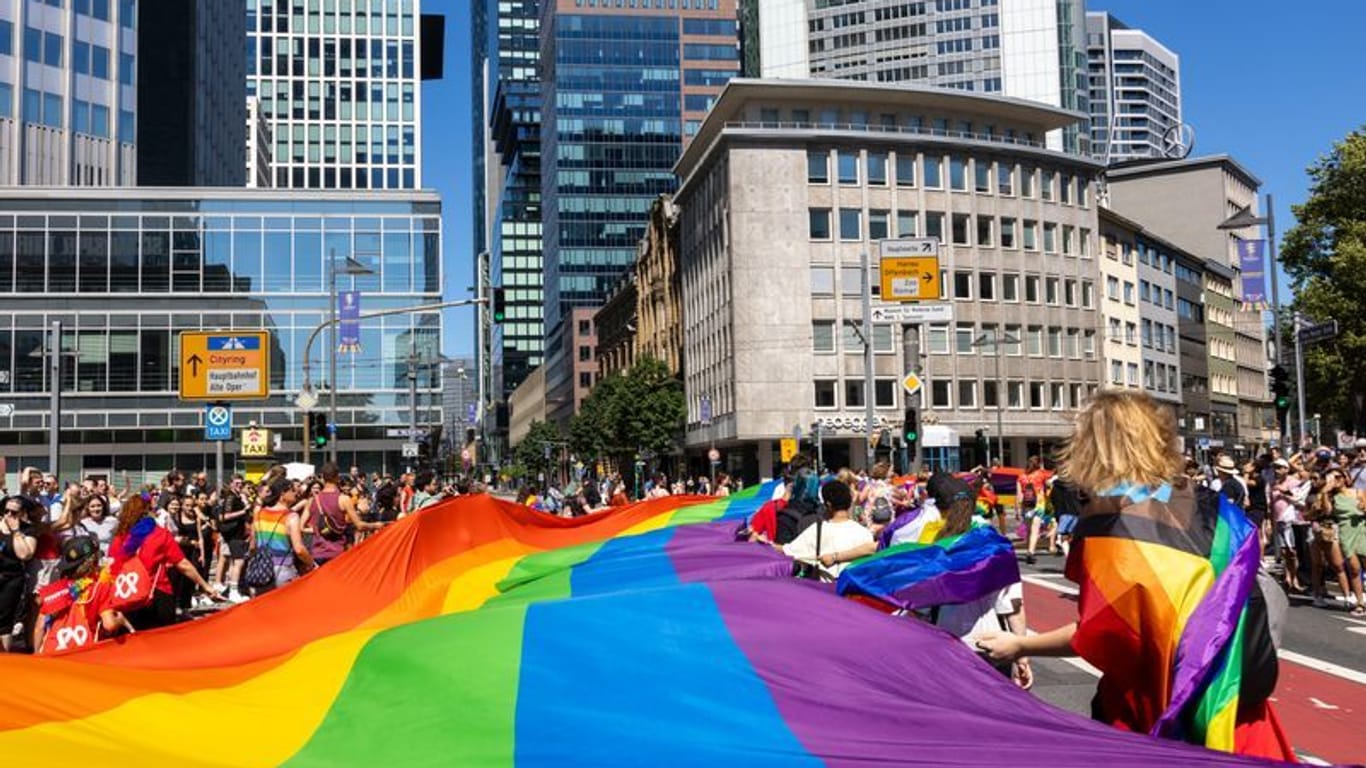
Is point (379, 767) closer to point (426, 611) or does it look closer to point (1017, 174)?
point (426, 611)

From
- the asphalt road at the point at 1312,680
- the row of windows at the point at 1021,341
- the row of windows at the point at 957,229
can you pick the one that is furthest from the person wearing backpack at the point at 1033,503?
the row of windows at the point at 957,229

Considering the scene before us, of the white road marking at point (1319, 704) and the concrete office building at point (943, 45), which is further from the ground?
the concrete office building at point (943, 45)

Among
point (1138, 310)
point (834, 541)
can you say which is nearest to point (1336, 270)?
point (1138, 310)

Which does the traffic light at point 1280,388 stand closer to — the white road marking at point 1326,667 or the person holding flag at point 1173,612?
the white road marking at point 1326,667

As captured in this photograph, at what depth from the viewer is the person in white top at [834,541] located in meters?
Result: 8.62

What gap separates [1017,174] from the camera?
78.9 m

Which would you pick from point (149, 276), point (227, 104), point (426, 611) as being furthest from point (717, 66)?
point (426, 611)

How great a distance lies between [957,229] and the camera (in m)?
76.1

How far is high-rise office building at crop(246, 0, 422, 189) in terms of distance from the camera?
138m

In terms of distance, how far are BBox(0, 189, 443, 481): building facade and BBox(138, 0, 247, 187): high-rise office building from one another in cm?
1612

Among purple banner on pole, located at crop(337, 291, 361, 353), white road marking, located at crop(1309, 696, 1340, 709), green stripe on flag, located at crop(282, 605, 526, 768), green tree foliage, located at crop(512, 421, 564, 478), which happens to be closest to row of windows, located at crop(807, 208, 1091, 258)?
purple banner on pole, located at crop(337, 291, 361, 353)

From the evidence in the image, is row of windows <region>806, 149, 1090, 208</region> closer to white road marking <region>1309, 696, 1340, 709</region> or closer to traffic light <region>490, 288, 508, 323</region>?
traffic light <region>490, 288, 508, 323</region>

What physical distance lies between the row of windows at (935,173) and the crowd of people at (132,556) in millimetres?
59166

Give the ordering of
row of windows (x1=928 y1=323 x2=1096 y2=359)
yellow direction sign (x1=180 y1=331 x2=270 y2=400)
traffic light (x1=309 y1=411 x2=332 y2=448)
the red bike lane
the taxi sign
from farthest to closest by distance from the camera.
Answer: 1. row of windows (x1=928 y1=323 x2=1096 y2=359)
2. yellow direction sign (x1=180 y1=331 x2=270 y2=400)
3. traffic light (x1=309 y1=411 x2=332 y2=448)
4. the taxi sign
5. the red bike lane
